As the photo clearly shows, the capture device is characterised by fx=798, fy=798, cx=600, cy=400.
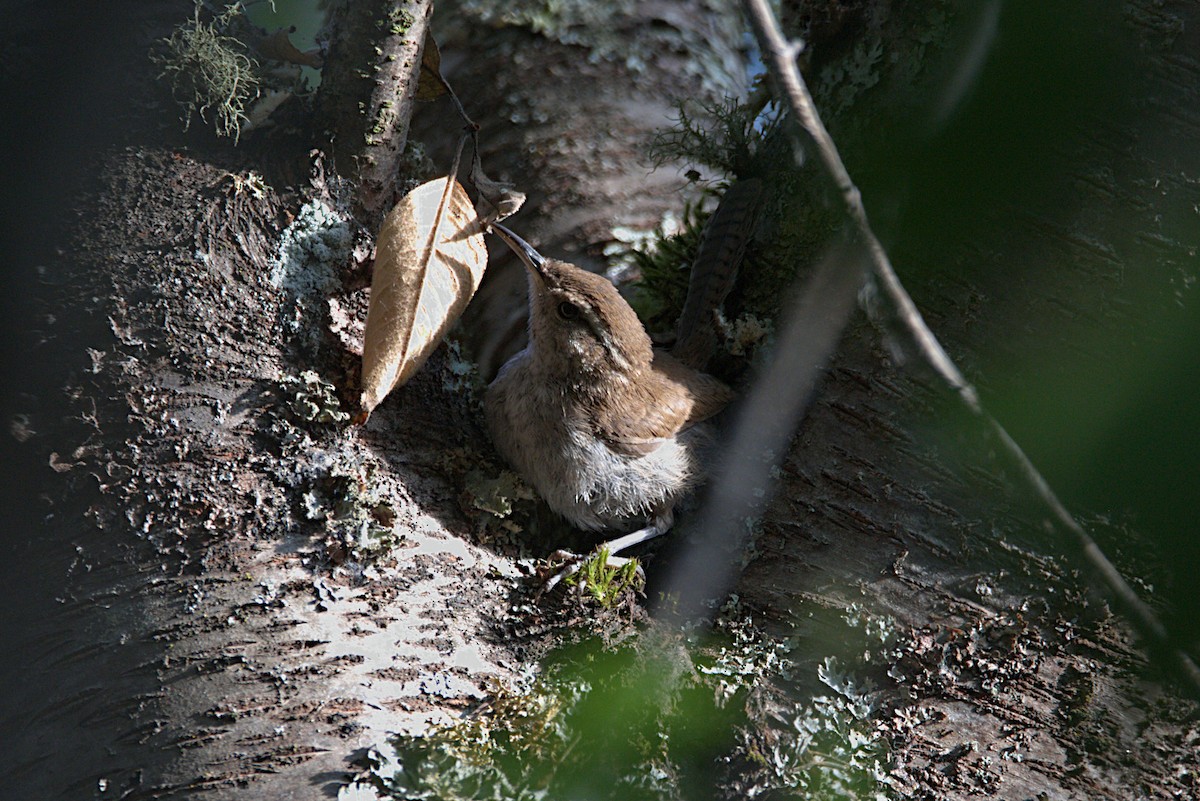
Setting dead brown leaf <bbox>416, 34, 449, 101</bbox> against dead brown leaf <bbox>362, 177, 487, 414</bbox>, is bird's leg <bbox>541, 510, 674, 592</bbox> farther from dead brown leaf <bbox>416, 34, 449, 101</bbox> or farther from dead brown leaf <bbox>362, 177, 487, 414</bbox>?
dead brown leaf <bbox>416, 34, 449, 101</bbox>

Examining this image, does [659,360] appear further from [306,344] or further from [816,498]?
[306,344]

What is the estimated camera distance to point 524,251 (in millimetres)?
2811

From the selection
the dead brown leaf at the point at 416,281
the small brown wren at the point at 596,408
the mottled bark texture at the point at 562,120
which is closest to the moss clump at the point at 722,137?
the mottled bark texture at the point at 562,120

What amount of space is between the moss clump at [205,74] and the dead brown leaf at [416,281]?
0.49m

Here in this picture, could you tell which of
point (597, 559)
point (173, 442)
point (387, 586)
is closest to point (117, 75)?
point (173, 442)

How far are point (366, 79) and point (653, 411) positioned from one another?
147 cm

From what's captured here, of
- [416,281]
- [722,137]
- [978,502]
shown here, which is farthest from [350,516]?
[722,137]

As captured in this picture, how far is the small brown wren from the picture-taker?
2785 millimetres

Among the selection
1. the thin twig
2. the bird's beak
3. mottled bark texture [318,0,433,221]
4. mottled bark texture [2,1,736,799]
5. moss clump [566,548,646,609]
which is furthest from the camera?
the bird's beak

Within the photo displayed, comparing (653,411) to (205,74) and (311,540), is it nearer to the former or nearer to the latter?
(311,540)

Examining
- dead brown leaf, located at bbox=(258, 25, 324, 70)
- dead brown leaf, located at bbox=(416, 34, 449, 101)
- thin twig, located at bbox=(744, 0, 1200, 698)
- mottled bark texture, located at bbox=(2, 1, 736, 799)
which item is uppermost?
dead brown leaf, located at bbox=(416, 34, 449, 101)

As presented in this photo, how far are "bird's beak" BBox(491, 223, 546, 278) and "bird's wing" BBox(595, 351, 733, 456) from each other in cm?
55

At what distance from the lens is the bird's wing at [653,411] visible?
2922 mm

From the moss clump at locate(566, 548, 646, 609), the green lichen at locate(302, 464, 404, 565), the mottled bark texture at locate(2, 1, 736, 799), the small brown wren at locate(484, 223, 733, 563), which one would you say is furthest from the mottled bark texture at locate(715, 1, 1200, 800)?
the green lichen at locate(302, 464, 404, 565)
